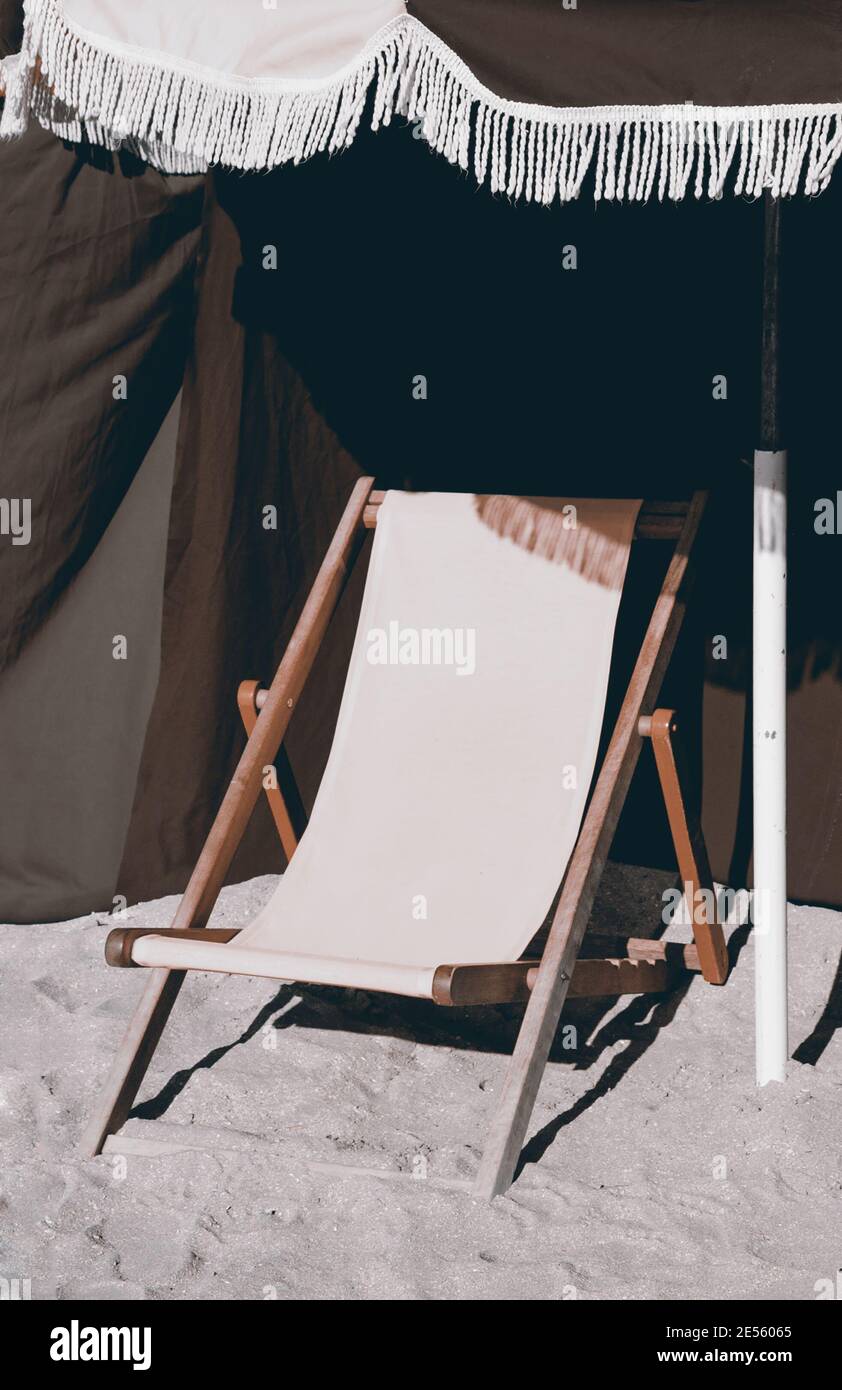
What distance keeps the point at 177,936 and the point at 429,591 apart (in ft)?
3.46

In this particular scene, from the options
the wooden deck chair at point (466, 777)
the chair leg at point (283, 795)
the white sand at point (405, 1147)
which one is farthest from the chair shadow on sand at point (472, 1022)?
the chair leg at point (283, 795)

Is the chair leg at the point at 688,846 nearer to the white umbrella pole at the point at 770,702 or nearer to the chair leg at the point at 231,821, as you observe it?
the white umbrella pole at the point at 770,702

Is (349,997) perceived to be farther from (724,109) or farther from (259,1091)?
(724,109)

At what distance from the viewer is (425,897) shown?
12.4 feet

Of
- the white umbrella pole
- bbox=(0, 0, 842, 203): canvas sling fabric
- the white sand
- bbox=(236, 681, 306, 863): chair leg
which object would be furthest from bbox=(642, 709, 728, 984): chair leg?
bbox=(0, 0, 842, 203): canvas sling fabric

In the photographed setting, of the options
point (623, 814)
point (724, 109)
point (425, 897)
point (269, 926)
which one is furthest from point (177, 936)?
point (724, 109)

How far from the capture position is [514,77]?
289 centimetres

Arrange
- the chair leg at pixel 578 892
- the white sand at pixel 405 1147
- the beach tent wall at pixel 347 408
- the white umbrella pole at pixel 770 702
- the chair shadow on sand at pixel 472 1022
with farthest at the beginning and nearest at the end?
1. the beach tent wall at pixel 347 408
2. the chair shadow on sand at pixel 472 1022
3. the white umbrella pole at pixel 770 702
4. the chair leg at pixel 578 892
5. the white sand at pixel 405 1147

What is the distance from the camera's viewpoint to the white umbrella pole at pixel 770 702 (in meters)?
3.47

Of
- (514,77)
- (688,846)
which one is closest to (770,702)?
(688,846)

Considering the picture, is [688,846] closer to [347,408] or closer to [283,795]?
[283,795]

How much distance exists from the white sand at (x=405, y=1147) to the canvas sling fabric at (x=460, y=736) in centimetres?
33

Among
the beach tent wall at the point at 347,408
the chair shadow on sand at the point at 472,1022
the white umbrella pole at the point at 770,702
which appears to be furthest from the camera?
the beach tent wall at the point at 347,408

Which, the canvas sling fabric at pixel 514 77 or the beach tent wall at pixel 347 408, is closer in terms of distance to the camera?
the canvas sling fabric at pixel 514 77
